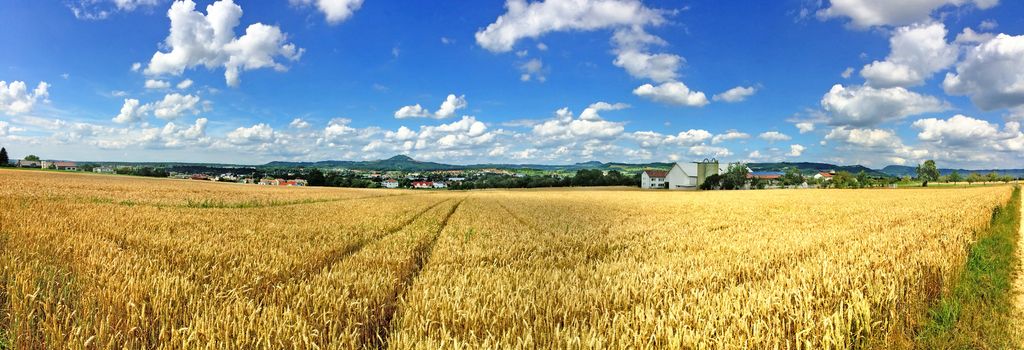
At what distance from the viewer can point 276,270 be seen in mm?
6164

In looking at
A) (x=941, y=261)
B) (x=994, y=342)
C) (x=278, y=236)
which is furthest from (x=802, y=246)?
(x=278, y=236)

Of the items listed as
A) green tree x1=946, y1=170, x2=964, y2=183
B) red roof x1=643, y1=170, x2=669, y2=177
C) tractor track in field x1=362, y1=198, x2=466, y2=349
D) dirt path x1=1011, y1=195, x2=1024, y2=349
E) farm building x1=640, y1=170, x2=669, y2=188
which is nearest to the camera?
tractor track in field x1=362, y1=198, x2=466, y2=349

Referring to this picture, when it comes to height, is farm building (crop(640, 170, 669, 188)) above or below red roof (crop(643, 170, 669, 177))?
below

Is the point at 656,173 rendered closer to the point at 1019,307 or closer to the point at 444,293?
the point at 1019,307

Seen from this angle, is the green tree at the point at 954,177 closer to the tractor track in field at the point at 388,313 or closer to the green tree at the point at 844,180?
the green tree at the point at 844,180

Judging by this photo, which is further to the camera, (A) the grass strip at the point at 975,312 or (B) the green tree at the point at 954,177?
(B) the green tree at the point at 954,177

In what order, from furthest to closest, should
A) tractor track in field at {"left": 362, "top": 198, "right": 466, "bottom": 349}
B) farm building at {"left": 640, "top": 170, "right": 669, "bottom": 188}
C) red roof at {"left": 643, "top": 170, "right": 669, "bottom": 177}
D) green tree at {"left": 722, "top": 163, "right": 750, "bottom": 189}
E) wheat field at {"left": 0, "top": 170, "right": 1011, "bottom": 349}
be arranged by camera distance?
red roof at {"left": 643, "top": 170, "right": 669, "bottom": 177} → farm building at {"left": 640, "top": 170, "right": 669, "bottom": 188} → green tree at {"left": 722, "top": 163, "right": 750, "bottom": 189} → tractor track in field at {"left": 362, "top": 198, "right": 466, "bottom": 349} → wheat field at {"left": 0, "top": 170, "right": 1011, "bottom": 349}

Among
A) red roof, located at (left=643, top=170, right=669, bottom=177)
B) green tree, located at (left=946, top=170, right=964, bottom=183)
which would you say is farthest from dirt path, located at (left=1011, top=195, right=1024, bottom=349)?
green tree, located at (left=946, top=170, right=964, bottom=183)

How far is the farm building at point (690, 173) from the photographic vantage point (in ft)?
386

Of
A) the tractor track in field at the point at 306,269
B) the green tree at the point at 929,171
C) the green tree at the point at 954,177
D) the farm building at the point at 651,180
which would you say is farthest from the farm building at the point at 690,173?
the tractor track in field at the point at 306,269

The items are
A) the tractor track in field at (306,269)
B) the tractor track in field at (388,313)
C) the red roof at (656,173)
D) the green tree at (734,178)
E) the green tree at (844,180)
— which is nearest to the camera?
the tractor track in field at (388,313)

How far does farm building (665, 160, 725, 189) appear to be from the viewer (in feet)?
386

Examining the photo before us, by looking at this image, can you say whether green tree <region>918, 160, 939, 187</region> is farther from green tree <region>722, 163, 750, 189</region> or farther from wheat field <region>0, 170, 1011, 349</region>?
wheat field <region>0, 170, 1011, 349</region>

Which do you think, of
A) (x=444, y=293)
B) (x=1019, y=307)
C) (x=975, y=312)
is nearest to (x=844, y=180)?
(x=1019, y=307)
